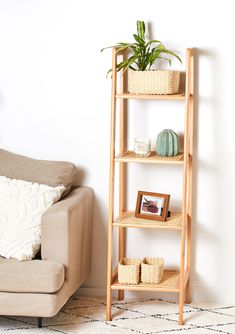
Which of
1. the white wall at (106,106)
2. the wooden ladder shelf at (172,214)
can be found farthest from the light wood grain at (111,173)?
the white wall at (106,106)

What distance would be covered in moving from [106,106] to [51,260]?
0.97m

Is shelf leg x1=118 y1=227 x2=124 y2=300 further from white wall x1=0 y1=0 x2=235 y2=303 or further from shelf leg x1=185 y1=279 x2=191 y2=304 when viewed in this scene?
shelf leg x1=185 y1=279 x2=191 y2=304

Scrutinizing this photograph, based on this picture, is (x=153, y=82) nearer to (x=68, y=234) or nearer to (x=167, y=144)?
(x=167, y=144)

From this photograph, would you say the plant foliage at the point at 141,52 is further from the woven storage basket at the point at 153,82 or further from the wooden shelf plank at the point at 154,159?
the wooden shelf plank at the point at 154,159

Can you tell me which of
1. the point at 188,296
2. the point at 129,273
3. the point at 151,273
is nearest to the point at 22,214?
the point at 129,273

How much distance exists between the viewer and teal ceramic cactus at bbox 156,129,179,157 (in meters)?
4.09

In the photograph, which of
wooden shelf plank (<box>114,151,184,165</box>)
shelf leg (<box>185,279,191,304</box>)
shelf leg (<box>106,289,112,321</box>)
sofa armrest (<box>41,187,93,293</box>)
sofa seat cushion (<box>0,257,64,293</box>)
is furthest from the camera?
shelf leg (<box>185,279,191,304</box>)

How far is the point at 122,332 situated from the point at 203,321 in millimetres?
457

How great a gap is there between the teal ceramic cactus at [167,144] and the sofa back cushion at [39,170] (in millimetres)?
522

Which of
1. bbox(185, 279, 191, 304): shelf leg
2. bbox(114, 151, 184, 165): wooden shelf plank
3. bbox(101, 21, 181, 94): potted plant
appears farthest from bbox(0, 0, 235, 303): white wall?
bbox(114, 151, 184, 165): wooden shelf plank

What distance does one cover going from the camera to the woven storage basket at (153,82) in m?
3.96

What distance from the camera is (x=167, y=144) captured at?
4.09m

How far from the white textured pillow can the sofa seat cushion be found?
14 cm

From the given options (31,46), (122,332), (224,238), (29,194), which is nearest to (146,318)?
(122,332)
